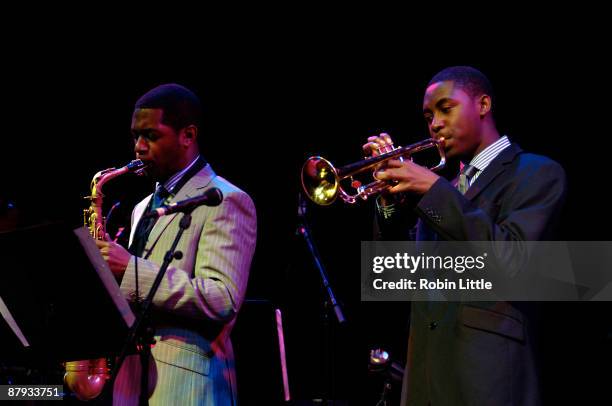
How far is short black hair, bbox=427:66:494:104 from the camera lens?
328 centimetres

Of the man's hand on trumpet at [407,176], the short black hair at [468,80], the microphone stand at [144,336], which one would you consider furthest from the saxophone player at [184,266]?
the short black hair at [468,80]

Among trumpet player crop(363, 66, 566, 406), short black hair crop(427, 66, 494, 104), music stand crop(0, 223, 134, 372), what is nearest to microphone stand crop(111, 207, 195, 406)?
music stand crop(0, 223, 134, 372)

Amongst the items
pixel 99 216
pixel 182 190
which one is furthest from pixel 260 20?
pixel 182 190

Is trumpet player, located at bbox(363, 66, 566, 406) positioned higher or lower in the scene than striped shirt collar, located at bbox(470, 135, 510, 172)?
lower

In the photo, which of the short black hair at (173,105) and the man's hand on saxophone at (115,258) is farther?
the short black hair at (173,105)

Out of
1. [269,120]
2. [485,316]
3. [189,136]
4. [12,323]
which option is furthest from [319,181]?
[269,120]

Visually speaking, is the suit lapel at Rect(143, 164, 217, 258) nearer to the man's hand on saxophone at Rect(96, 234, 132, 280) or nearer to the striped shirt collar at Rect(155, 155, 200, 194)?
the striped shirt collar at Rect(155, 155, 200, 194)

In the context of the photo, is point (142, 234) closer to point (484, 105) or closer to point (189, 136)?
point (189, 136)

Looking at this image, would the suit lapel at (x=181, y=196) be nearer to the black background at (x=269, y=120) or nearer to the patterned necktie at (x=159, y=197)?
the patterned necktie at (x=159, y=197)

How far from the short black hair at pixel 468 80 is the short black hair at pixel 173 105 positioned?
1.28m

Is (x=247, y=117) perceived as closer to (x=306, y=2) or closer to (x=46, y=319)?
(x=306, y=2)

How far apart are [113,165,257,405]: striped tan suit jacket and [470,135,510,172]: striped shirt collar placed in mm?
1127

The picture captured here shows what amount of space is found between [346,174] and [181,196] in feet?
2.74

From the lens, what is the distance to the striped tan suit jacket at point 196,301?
2.98m
